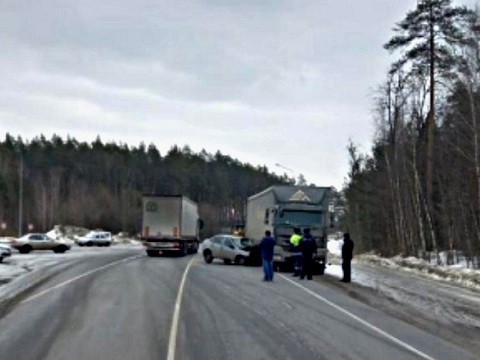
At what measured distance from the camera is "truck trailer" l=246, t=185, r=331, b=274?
108ft

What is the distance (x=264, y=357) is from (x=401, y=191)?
158 ft

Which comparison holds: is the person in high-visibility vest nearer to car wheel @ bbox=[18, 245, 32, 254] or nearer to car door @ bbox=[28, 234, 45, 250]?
car wheel @ bbox=[18, 245, 32, 254]

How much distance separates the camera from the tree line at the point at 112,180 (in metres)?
125

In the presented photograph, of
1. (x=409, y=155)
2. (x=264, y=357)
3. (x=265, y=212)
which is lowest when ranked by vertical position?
(x=264, y=357)

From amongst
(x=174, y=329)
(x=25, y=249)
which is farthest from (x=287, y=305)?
(x=25, y=249)

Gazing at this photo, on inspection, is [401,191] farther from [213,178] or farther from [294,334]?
[213,178]

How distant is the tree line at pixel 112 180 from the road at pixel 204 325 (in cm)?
9880

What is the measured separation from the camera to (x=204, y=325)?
14289mm

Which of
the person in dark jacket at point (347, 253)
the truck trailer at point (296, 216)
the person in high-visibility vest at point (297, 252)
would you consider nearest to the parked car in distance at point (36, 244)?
the truck trailer at point (296, 216)

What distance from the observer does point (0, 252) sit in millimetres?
39562

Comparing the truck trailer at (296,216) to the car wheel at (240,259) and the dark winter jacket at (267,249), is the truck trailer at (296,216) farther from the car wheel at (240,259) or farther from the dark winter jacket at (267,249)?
the dark winter jacket at (267,249)

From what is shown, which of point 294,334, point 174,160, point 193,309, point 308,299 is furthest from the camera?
point 174,160

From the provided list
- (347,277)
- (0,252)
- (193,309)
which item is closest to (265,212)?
(347,277)

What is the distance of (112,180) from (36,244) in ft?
312
